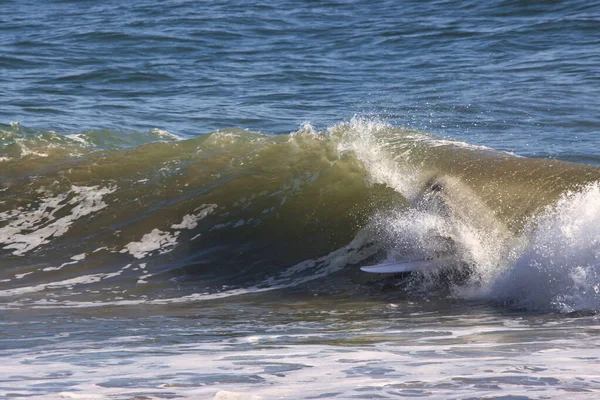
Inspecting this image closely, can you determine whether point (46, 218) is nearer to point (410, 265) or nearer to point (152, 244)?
point (152, 244)

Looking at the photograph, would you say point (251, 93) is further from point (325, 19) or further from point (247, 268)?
point (247, 268)

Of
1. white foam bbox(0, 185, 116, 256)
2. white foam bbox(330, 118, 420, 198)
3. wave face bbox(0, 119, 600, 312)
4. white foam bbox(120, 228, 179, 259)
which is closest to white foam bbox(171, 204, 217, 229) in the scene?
wave face bbox(0, 119, 600, 312)

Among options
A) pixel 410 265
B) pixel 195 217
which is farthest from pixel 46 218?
pixel 410 265

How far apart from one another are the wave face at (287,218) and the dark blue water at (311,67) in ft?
7.74

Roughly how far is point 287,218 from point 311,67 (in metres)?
7.70

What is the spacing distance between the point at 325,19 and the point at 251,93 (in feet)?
18.0

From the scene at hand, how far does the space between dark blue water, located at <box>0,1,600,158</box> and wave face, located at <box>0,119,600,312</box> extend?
2.36m

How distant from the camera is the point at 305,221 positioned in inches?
319

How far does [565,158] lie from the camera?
1014 centimetres

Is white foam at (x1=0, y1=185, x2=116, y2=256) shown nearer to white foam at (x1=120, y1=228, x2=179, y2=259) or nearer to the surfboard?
white foam at (x1=120, y1=228, x2=179, y2=259)

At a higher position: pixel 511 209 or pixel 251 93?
pixel 251 93

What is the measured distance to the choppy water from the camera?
13.9 feet

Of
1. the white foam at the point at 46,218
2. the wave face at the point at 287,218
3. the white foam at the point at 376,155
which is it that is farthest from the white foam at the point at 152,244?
the white foam at the point at 376,155

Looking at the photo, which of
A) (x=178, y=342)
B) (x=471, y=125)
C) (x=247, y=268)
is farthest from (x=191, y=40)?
(x=178, y=342)
